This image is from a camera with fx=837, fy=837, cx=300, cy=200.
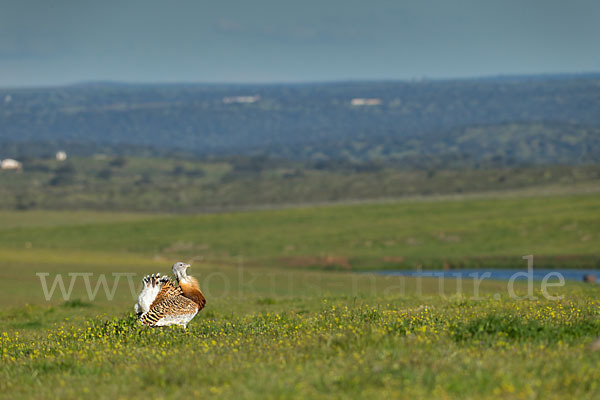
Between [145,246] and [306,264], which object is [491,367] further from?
[145,246]

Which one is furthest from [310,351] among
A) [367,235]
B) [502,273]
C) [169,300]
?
[367,235]

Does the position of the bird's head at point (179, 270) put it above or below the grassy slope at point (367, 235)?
above

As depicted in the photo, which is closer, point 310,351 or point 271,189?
point 310,351

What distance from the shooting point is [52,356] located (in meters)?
12.2

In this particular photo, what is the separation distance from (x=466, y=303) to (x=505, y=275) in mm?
43286

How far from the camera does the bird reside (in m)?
13.7

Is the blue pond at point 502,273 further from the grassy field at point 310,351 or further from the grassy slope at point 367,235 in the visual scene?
the grassy field at point 310,351

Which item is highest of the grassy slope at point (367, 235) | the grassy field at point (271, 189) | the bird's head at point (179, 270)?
the bird's head at point (179, 270)

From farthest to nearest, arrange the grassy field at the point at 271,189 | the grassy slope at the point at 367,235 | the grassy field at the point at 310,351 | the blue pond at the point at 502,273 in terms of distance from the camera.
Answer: the grassy field at the point at 271,189, the grassy slope at the point at 367,235, the blue pond at the point at 502,273, the grassy field at the point at 310,351

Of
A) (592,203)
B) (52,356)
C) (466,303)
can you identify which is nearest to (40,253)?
(466,303)

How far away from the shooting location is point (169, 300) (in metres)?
13.7

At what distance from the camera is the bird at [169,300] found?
1374cm

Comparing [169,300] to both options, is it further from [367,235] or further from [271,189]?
[271,189]

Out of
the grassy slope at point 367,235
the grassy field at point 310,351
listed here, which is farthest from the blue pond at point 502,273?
Answer: the grassy field at point 310,351
